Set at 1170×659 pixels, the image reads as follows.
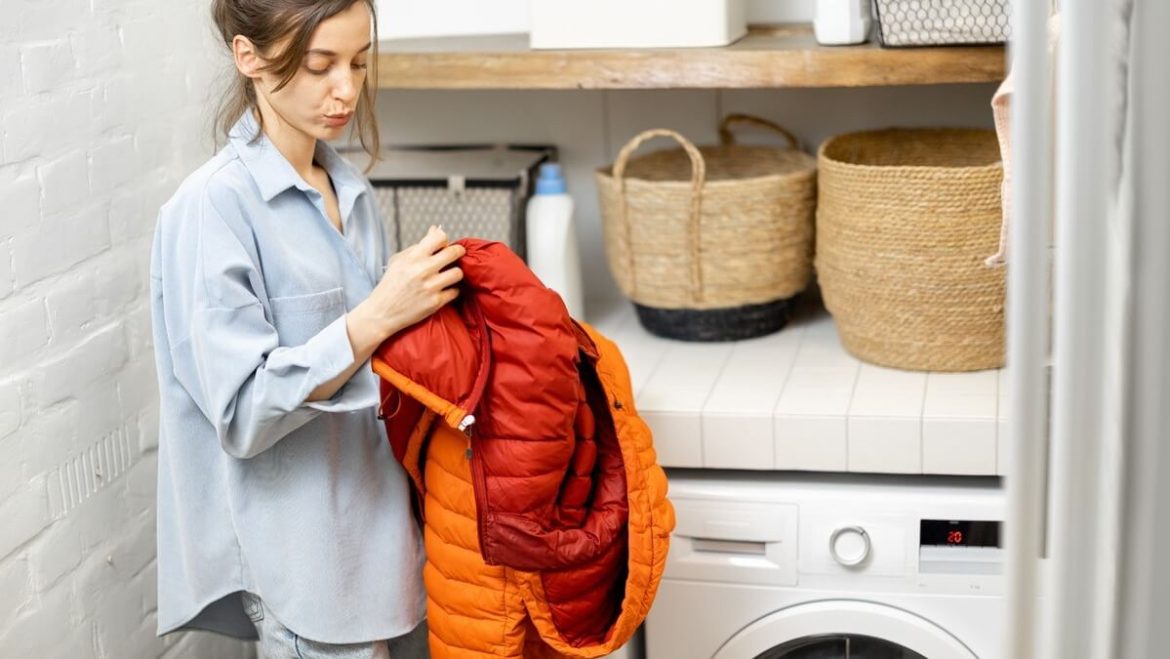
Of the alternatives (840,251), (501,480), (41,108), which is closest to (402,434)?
(501,480)

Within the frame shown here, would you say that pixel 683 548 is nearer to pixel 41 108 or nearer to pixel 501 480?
pixel 501 480

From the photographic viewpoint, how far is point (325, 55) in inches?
57.2

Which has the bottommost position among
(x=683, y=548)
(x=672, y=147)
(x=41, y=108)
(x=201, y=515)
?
(x=683, y=548)

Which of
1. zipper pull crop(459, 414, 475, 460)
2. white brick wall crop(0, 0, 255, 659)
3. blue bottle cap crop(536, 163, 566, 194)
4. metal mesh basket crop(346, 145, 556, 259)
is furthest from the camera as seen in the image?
metal mesh basket crop(346, 145, 556, 259)

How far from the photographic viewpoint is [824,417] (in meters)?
1.84

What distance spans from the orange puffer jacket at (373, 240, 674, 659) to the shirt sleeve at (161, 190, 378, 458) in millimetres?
70

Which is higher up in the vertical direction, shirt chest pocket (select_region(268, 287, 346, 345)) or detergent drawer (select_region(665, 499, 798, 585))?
shirt chest pocket (select_region(268, 287, 346, 345))

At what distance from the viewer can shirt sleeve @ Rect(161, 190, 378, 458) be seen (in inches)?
55.5

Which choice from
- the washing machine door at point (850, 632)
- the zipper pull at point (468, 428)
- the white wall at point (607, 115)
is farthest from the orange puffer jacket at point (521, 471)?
the white wall at point (607, 115)

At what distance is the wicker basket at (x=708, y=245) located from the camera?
203cm

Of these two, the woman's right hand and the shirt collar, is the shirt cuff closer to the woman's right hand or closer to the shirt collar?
the woman's right hand

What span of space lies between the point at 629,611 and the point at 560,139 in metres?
1.05

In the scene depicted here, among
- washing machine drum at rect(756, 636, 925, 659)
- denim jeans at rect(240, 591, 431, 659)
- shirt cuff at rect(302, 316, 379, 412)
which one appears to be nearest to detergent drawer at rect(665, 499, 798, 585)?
washing machine drum at rect(756, 636, 925, 659)

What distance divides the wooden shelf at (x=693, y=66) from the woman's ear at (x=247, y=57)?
61cm
